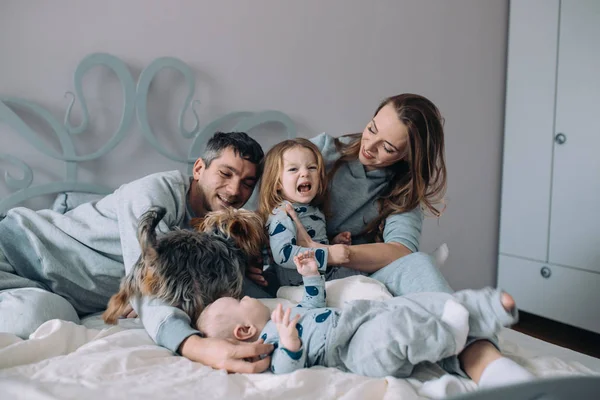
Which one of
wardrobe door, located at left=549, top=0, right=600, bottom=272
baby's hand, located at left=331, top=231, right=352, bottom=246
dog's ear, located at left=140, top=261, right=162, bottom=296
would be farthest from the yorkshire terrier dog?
wardrobe door, located at left=549, top=0, right=600, bottom=272

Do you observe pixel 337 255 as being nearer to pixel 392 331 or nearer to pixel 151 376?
pixel 392 331

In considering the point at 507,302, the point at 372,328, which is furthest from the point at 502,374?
the point at 372,328

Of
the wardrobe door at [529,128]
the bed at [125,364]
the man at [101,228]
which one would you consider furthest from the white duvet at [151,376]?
the wardrobe door at [529,128]

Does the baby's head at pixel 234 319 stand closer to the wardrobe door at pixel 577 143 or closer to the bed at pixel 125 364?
the bed at pixel 125 364

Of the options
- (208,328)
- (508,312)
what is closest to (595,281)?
(508,312)

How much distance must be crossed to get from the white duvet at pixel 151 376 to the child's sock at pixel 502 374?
1.2 inches

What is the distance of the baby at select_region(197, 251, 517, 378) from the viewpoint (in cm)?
114

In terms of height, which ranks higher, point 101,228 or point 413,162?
point 413,162

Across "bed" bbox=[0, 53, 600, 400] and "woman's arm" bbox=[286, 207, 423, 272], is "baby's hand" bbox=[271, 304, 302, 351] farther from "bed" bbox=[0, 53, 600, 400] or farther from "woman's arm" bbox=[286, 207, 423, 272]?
"woman's arm" bbox=[286, 207, 423, 272]

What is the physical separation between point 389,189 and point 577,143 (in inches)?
47.3

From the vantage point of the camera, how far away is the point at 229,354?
1.21 m

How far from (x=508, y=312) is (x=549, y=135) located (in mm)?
1856

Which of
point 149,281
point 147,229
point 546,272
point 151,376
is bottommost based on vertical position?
point 546,272

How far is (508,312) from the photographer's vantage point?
1142 millimetres
